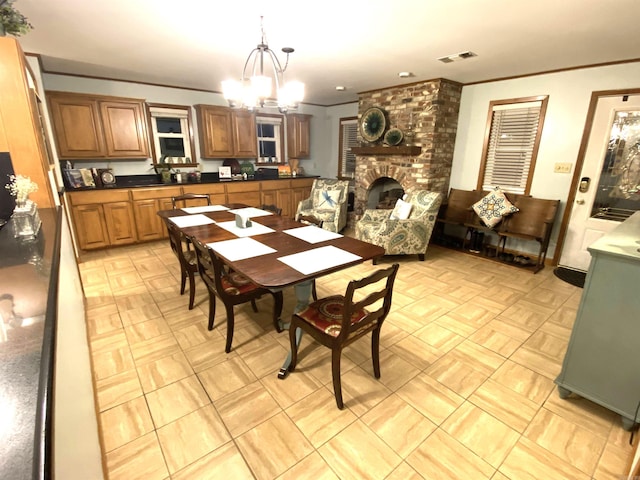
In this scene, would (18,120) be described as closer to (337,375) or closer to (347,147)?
(337,375)

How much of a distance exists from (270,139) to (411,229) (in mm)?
3531

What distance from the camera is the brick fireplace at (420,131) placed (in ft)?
13.4

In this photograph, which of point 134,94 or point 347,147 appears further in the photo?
point 347,147

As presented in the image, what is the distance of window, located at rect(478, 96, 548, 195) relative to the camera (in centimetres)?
375

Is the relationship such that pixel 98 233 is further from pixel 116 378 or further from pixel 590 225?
pixel 590 225

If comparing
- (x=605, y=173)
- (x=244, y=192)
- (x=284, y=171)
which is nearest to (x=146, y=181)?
(x=244, y=192)

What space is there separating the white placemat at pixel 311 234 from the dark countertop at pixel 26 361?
4.70 feet

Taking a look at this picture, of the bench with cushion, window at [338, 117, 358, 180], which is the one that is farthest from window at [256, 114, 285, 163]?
the bench with cushion

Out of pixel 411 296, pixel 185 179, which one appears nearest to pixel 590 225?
pixel 411 296

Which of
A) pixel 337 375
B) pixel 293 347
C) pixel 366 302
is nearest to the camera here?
pixel 366 302

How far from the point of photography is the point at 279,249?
6.66ft

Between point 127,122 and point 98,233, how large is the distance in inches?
61.8

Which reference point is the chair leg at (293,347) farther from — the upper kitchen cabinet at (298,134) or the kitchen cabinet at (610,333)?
the upper kitchen cabinet at (298,134)

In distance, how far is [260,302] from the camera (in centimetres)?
283
